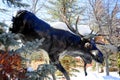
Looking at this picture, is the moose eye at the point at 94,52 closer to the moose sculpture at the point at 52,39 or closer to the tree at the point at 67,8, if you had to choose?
the moose sculpture at the point at 52,39

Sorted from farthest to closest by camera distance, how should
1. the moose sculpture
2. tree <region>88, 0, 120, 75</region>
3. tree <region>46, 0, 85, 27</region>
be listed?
tree <region>46, 0, 85, 27</region> → tree <region>88, 0, 120, 75</region> → the moose sculpture

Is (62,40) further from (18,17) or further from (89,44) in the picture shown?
(18,17)

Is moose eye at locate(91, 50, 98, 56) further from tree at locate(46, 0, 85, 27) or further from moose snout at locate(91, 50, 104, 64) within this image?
tree at locate(46, 0, 85, 27)

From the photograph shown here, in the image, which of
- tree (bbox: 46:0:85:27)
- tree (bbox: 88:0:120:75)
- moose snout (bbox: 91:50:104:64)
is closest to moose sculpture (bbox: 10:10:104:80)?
moose snout (bbox: 91:50:104:64)

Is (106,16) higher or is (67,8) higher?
(67,8)

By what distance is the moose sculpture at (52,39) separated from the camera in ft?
18.7

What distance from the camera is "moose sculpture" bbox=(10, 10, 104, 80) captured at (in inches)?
225

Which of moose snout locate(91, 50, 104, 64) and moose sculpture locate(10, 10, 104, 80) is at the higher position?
moose sculpture locate(10, 10, 104, 80)

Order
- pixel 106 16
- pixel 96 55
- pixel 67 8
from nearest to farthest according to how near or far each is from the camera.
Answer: pixel 96 55 → pixel 106 16 → pixel 67 8

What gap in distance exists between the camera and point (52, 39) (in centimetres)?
577

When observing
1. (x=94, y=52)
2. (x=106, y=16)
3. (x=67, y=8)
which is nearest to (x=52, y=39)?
(x=94, y=52)

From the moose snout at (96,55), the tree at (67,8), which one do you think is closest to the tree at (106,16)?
the tree at (67,8)

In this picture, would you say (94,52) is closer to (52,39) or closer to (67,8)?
Answer: (52,39)

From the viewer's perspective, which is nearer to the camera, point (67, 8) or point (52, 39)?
point (52, 39)
